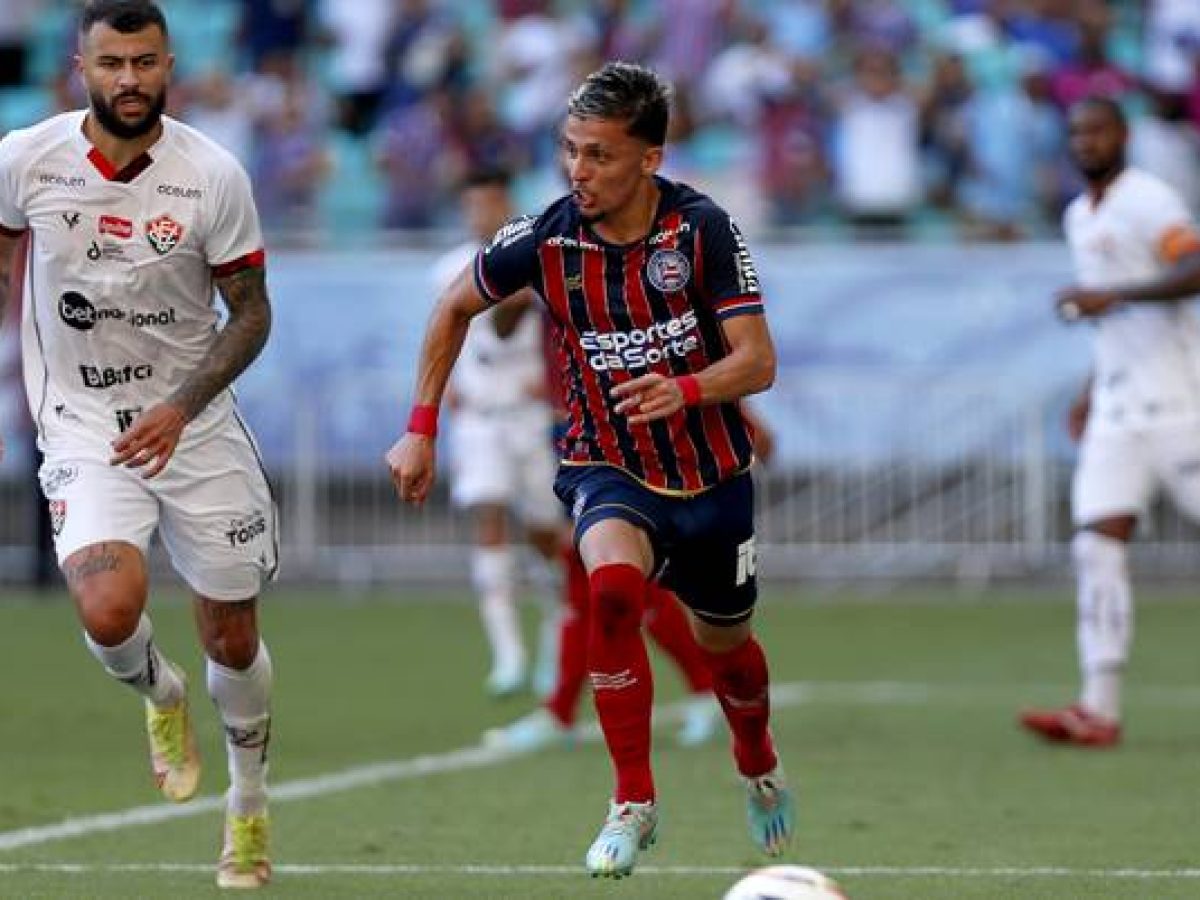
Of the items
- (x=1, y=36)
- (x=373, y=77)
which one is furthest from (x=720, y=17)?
(x=1, y=36)

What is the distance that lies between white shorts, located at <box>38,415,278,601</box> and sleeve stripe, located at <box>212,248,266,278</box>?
0.48 metres

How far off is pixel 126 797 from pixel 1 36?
689 inches

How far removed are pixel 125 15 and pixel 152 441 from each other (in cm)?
121

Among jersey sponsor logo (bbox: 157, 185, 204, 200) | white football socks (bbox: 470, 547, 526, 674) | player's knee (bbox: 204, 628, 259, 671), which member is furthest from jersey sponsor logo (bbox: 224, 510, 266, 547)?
white football socks (bbox: 470, 547, 526, 674)

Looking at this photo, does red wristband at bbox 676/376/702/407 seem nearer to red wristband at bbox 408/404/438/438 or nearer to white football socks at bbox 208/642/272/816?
red wristband at bbox 408/404/438/438

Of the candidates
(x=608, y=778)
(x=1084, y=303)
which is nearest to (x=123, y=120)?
(x=608, y=778)

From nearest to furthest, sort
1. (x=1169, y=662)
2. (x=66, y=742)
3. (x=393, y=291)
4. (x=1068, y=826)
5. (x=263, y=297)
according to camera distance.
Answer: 1. (x=263, y=297)
2. (x=1068, y=826)
3. (x=66, y=742)
4. (x=1169, y=662)
5. (x=393, y=291)

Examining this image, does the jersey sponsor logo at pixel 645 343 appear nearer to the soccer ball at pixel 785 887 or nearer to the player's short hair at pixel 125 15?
the player's short hair at pixel 125 15

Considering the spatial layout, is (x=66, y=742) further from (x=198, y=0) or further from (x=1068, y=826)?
(x=198, y=0)

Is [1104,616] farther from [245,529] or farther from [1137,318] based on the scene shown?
[245,529]

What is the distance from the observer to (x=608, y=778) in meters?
11.7

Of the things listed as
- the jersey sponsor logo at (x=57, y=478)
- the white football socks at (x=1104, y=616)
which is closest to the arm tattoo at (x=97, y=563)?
the jersey sponsor logo at (x=57, y=478)

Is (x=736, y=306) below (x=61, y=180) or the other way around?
below

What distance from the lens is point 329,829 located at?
32.7 ft
